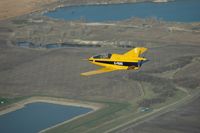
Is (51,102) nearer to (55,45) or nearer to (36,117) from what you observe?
(36,117)

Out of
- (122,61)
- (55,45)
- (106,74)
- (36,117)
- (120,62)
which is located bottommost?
(36,117)

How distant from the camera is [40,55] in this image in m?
166

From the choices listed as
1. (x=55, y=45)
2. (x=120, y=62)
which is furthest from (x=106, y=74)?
(x=55, y=45)

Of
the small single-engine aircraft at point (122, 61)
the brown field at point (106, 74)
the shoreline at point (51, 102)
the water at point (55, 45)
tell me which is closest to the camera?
the small single-engine aircraft at point (122, 61)

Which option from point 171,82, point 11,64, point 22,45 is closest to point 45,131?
point 171,82

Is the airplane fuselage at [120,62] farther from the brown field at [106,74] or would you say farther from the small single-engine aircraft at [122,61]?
the brown field at [106,74]

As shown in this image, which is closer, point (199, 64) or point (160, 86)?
point (160, 86)

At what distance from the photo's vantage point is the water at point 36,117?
11750 cm

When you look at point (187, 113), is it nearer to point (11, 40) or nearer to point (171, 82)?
point (171, 82)

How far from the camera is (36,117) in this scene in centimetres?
12219

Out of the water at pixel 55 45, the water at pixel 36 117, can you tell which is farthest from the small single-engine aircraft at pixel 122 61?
the water at pixel 55 45

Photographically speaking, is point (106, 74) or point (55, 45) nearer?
point (106, 74)

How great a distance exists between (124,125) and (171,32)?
76395 millimetres

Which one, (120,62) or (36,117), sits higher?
(120,62)
